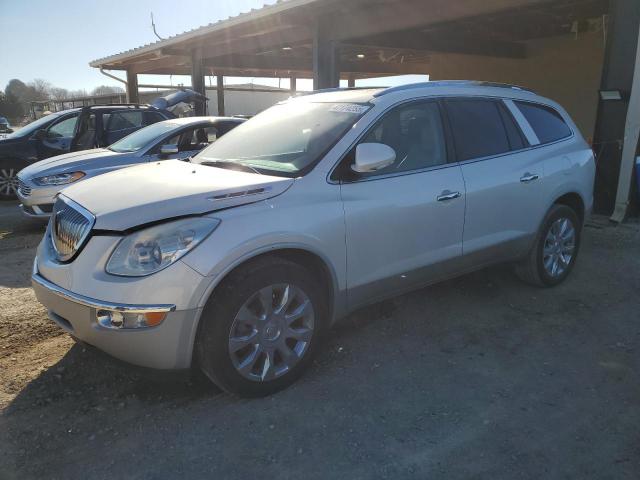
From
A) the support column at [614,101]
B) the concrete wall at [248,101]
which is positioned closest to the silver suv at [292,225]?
the support column at [614,101]

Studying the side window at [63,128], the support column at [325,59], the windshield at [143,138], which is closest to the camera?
the windshield at [143,138]

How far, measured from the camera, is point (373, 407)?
2.95m

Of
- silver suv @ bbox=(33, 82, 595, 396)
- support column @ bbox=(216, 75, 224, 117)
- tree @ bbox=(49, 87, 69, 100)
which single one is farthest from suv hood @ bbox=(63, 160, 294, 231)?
tree @ bbox=(49, 87, 69, 100)

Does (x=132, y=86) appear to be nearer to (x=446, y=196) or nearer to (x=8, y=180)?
(x=8, y=180)

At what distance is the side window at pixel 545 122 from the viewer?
178 inches

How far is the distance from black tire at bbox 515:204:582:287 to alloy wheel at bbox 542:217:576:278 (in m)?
0.03

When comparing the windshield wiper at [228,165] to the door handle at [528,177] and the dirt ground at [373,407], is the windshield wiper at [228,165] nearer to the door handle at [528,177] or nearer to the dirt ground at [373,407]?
the dirt ground at [373,407]

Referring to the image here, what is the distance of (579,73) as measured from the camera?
1423 cm

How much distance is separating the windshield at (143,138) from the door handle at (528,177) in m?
4.85

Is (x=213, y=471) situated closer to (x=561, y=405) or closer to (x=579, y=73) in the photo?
(x=561, y=405)

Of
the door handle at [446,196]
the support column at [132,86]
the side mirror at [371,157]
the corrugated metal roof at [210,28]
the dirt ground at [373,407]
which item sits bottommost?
the dirt ground at [373,407]

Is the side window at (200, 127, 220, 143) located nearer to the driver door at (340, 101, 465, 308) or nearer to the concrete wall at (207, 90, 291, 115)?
the driver door at (340, 101, 465, 308)

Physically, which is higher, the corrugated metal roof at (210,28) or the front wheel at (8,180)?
the corrugated metal roof at (210,28)

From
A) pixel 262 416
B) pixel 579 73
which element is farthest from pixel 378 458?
pixel 579 73
